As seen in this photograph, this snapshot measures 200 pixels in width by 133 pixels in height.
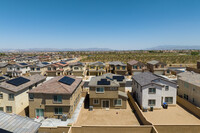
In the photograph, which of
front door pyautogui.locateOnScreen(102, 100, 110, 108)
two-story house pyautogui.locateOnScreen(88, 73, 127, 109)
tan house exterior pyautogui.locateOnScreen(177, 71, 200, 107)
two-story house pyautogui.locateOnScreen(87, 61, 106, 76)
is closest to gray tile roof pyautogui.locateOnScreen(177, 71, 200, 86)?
tan house exterior pyautogui.locateOnScreen(177, 71, 200, 107)

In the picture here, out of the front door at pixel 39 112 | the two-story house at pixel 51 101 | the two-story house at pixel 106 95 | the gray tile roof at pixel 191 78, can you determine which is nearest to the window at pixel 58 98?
the two-story house at pixel 51 101

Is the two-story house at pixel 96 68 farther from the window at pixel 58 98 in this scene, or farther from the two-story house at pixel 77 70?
the window at pixel 58 98

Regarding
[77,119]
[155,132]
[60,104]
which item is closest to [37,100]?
[60,104]

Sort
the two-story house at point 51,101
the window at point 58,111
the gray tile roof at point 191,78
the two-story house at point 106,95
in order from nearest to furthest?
the two-story house at point 51,101, the window at point 58,111, the two-story house at point 106,95, the gray tile roof at point 191,78

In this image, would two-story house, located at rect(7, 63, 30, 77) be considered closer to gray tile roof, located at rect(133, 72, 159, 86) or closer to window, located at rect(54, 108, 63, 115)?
window, located at rect(54, 108, 63, 115)

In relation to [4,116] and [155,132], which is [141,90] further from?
[4,116]
